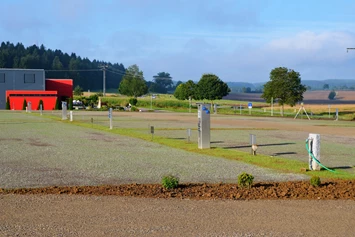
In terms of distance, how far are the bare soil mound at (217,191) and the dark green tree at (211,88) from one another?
270 ft

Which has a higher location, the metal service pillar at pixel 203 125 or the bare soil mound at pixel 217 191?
the metal service pillar at pixel 203 125

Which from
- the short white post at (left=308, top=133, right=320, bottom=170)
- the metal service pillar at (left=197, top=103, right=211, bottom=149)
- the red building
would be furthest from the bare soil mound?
the red building

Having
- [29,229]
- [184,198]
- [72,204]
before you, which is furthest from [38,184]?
[29,229]

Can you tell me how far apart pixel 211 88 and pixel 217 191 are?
83.5 meters

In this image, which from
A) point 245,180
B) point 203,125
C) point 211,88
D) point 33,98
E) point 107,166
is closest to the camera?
point 245,180

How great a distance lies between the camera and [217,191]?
10977 millimetres

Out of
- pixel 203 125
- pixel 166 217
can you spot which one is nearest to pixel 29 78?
pixel 203 125

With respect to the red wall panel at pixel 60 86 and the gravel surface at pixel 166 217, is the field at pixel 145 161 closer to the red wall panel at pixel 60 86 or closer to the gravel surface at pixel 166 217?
the gravel surface at pixel 166 217

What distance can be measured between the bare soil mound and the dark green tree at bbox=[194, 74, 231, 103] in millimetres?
82356

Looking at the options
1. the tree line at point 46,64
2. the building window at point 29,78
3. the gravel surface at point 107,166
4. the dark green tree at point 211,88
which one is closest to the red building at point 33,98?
the building window at point 29,78

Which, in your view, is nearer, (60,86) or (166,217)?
(166,217)

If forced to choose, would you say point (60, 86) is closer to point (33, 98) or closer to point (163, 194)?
point (33, 98)

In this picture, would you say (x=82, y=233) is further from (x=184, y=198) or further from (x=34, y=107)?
(x=34, y=107)

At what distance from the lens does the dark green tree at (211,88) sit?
9394cm
